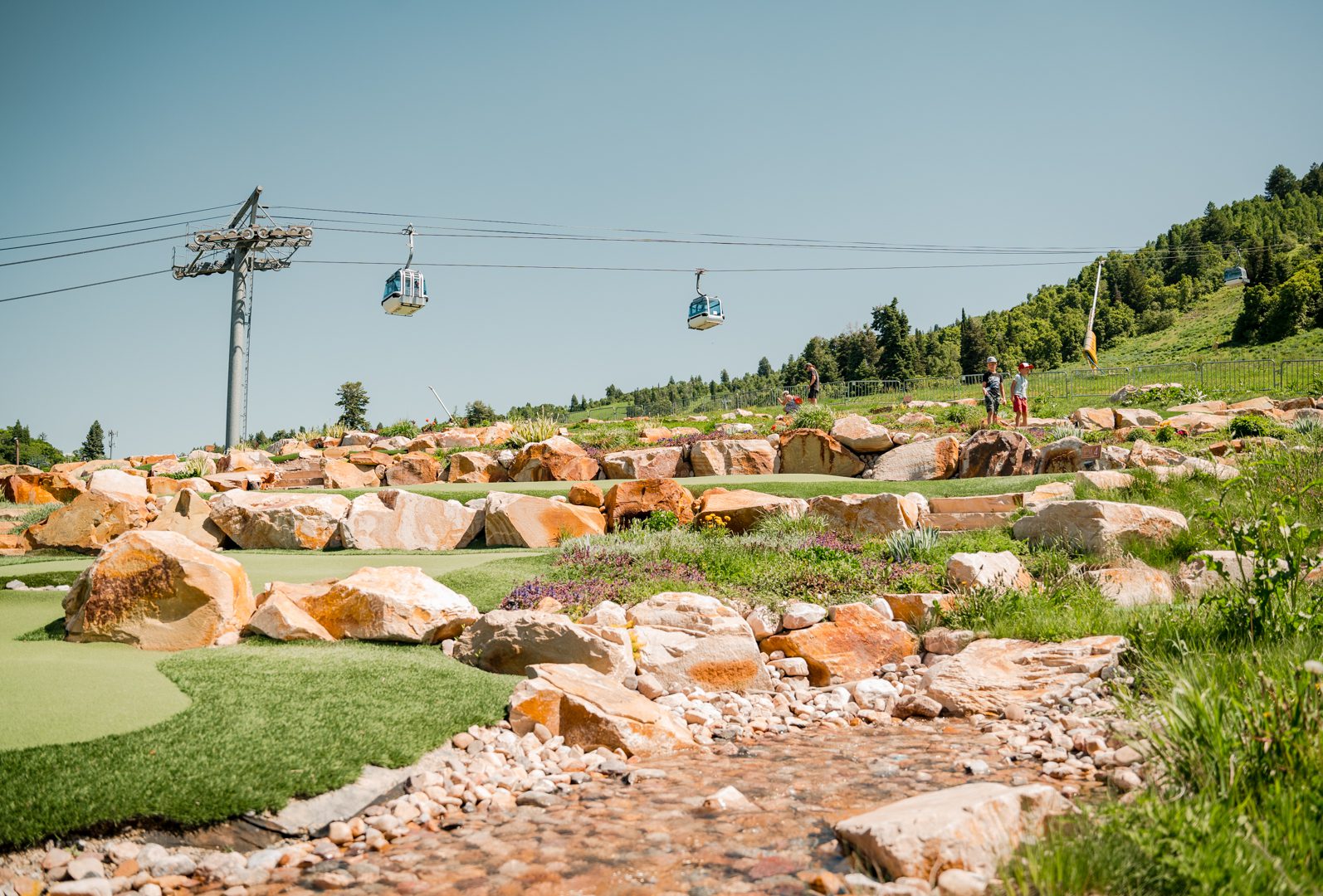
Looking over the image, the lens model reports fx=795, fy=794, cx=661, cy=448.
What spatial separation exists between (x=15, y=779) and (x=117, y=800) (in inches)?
18.3

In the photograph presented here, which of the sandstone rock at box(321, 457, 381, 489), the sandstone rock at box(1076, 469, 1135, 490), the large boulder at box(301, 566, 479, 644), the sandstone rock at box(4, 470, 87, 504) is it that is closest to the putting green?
the large boulder at box(301, 566, 479, 644)

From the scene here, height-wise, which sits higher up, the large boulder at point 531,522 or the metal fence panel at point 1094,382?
the metal fence panel at point 1094,382

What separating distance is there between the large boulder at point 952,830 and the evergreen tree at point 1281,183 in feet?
459

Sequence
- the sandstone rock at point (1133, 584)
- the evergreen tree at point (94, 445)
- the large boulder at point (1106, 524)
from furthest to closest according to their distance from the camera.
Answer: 1. the evergreen tree at point (94, 445)
2. the large boulder at point (1106, 524)
3. the sandstone rock at point (1133, 584)

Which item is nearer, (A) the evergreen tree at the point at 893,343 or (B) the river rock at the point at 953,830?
(B) the river rock at the point at 953,830

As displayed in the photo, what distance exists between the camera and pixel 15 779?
11.7 ft

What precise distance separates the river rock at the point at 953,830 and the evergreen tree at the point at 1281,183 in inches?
5504

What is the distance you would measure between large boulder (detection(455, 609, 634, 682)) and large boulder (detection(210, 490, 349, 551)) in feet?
18.9

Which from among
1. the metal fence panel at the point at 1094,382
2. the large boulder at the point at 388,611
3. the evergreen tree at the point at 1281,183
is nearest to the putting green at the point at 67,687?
the large boulder at the point at 388,611

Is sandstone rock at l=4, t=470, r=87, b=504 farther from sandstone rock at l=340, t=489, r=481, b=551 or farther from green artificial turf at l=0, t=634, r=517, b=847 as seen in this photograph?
green artificial turf at l=0, t=634, r=517, b=847

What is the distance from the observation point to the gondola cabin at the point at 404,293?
19.0 metres

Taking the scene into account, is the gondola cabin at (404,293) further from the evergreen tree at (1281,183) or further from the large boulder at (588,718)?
the evergreen tree at (1281,183)

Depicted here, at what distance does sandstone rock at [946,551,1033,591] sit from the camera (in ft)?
26.4

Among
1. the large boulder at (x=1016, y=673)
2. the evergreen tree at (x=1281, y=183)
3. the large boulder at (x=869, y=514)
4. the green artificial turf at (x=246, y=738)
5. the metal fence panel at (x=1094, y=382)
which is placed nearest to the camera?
the green artificial turf at (x=246, y=738)
